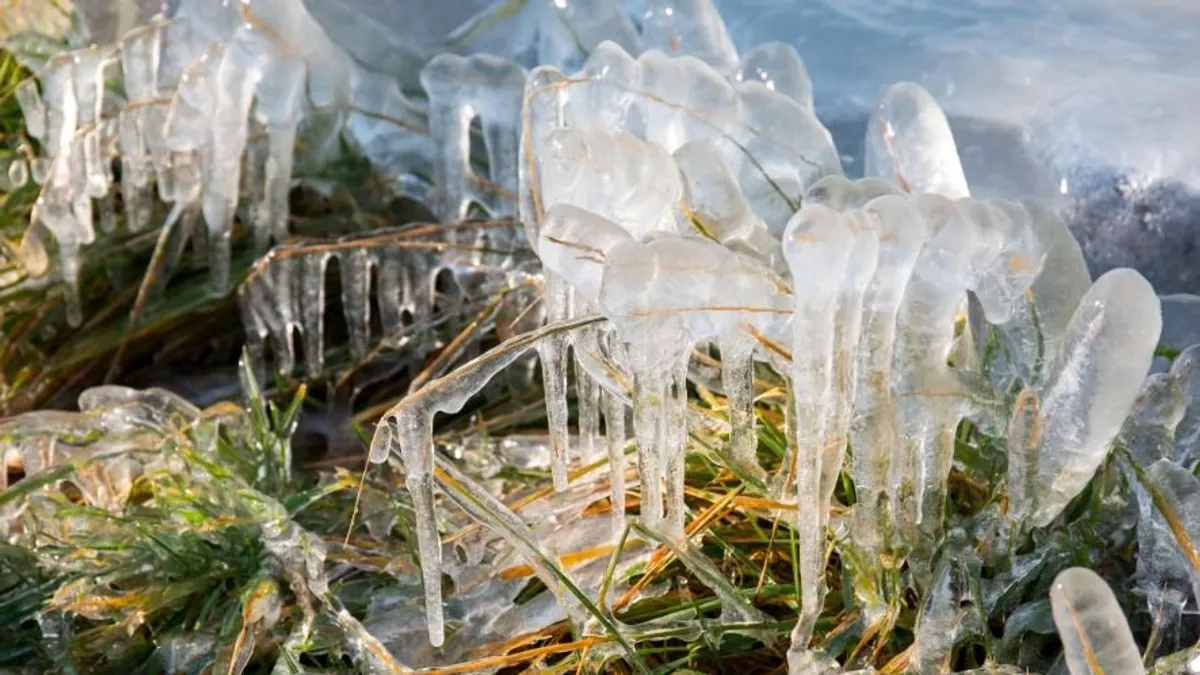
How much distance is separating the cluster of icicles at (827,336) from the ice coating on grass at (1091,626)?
239 millimetres

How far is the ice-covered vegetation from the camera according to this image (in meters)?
1.17

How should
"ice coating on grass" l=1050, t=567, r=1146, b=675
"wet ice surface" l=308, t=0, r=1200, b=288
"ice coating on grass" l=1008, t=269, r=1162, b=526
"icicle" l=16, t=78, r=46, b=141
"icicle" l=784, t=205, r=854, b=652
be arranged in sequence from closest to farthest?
"ice coating on grass" l=1050, t=567, r=1146, b=675, "icicle" l=784, t=205, r=854, b=652, "ice coating on grass" l=1008, t=269, r=1162, b=526, "wet ice surface" l=308, t=0, r=1200, b=288, "icicle" l=16, t=78, r=46, b=141

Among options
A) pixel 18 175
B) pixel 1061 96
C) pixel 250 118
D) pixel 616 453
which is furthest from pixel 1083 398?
pixel 18 175

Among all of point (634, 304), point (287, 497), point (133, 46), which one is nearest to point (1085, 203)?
point (634, 304)

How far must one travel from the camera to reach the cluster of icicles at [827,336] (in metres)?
1.11

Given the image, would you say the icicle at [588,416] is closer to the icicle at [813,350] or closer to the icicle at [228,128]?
the icicle at [813,350]

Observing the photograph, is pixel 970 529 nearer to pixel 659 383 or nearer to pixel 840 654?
pixel 840 654

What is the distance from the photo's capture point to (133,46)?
7.68ft

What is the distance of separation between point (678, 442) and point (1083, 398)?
1.16 feet

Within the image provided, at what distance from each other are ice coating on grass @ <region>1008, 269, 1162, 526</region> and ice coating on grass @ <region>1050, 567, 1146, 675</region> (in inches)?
10.4

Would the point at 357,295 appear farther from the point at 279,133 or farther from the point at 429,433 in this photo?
the point at 429,433

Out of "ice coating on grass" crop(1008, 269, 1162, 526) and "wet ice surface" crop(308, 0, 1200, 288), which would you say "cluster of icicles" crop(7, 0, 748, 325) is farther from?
"ice coating on grass" crop(1008, 269, 1162, 526)

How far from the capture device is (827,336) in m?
1.07

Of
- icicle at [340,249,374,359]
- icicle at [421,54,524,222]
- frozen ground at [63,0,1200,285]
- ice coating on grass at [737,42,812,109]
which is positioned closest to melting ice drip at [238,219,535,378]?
icicle at [340,249,374,359]
